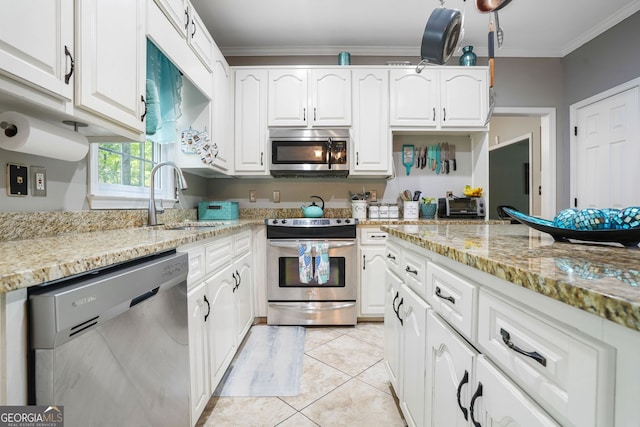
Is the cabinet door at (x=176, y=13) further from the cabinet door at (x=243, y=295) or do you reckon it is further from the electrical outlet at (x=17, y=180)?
the cabinet door at (x=243, y=295)

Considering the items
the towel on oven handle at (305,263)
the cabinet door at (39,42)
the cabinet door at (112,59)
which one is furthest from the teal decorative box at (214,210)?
the cabinet door at (39,42)

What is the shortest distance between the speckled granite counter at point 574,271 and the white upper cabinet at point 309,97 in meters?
2.26

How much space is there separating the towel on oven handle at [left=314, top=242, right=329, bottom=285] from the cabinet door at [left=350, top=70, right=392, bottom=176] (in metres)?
0.85

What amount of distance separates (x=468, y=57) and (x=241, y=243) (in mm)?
2824

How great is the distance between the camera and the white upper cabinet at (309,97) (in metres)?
2.84

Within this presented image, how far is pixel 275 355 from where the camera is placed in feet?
6.77

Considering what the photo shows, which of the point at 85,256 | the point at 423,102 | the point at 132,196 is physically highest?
the point at 423,102

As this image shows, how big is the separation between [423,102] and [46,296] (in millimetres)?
3025

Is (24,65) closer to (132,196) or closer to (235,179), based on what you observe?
(132,196)

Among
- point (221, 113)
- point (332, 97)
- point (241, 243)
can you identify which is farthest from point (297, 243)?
point (332, 97)

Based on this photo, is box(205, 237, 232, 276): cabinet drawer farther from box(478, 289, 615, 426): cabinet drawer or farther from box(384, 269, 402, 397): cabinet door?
box(478, 289, 615, 426): cabinet drawer

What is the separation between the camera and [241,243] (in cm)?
222

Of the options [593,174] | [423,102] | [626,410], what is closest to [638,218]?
[626,410]

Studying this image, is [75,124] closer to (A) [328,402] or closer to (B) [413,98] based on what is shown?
(A) [328,402]
